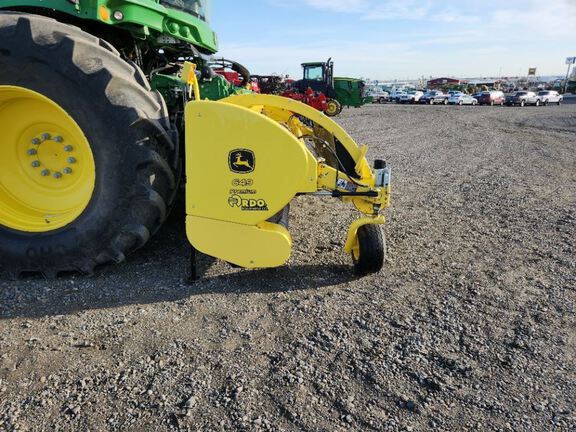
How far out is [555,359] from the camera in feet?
7.50

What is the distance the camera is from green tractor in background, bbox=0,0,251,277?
264 centimetres

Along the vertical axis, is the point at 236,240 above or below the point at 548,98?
below

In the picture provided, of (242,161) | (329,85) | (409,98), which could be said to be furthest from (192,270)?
→ (409,98)

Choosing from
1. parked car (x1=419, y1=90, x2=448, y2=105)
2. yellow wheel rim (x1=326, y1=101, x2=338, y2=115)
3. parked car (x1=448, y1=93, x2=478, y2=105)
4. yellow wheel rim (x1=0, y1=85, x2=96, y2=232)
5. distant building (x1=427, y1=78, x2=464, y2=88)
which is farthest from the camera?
distant building (x1=427, y1=78, x2=464, y2=88)

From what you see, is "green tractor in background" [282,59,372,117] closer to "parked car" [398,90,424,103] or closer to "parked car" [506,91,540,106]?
"parked car" [398,90,424,103]

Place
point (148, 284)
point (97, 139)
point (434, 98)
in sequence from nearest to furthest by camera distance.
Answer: point (97, 139)
point (148, 284)
point (434, 98)

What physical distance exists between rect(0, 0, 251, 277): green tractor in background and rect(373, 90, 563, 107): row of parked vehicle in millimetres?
35076

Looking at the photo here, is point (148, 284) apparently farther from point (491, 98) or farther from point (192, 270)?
point (491, 98)

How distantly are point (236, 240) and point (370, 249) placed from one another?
37.2 inches

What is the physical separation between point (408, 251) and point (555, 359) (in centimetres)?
154

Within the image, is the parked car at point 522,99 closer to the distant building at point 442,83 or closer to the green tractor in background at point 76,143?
the distant building at point 442,83

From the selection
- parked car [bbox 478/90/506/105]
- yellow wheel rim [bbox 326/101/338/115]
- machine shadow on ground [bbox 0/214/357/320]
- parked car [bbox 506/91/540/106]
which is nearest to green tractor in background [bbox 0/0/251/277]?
machine shadow on ground [bbox 0/214/357/320]

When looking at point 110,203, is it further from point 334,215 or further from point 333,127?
point 334,215

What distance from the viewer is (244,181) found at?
2752mm
